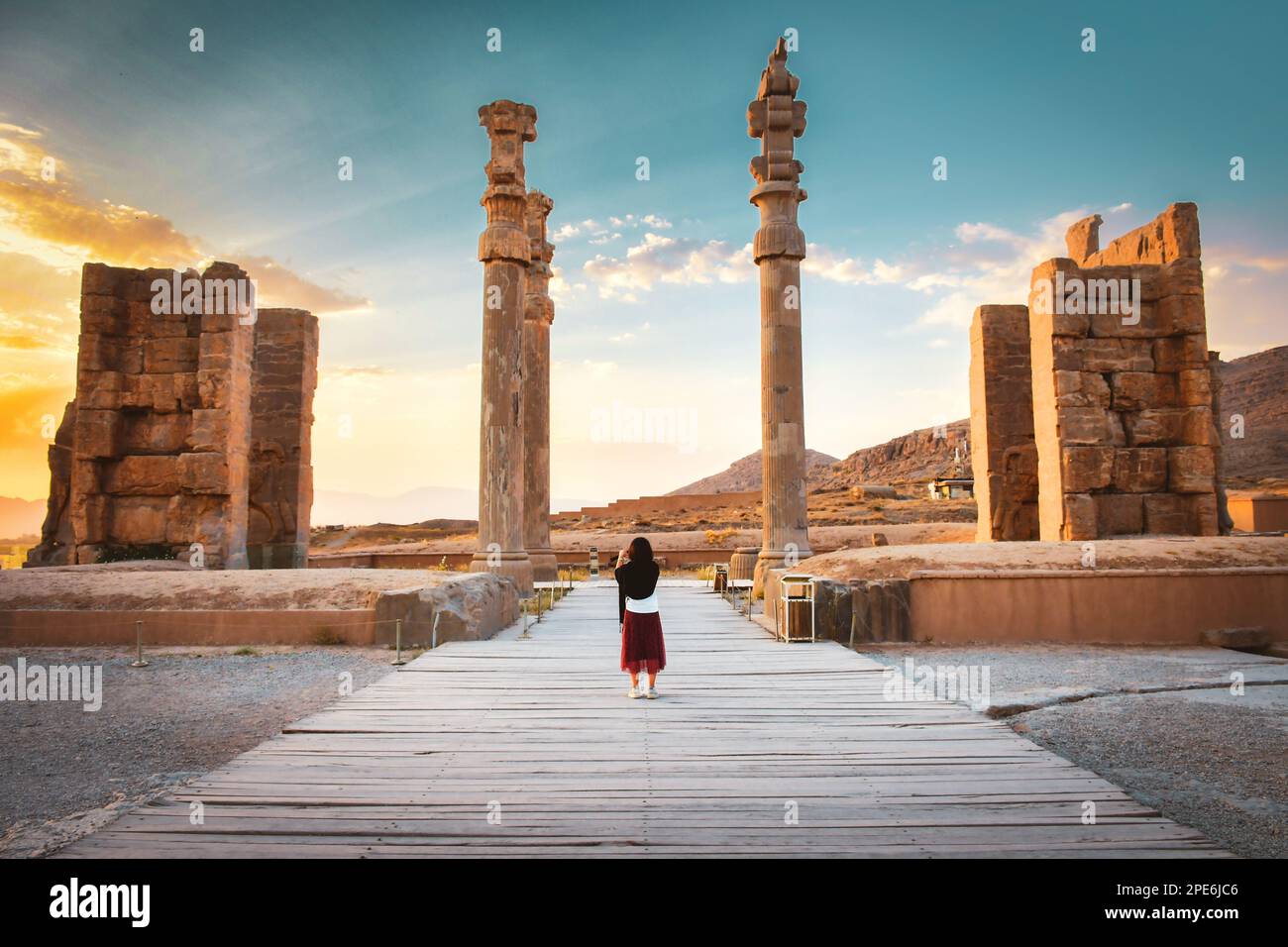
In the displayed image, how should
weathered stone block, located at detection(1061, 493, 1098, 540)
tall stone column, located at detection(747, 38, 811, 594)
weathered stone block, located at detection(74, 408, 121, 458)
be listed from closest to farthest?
weathered stone block, located at detection(1061, 493, 1098, 540)
weathered stone block, located at detection(74, 408, 121, 458)
tall stone column, located at detection(747, 38, 811, 594)

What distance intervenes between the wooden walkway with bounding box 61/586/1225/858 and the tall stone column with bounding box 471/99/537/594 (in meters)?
6.83

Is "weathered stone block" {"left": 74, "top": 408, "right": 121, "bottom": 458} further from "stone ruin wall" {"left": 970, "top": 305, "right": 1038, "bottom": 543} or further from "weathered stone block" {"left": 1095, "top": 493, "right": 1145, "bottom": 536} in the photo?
"weathered stone block" {"left": 1095, "top": 493, "right": 1145, "bottom": 536}

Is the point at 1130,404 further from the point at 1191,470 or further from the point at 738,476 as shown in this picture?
the point at 738,476

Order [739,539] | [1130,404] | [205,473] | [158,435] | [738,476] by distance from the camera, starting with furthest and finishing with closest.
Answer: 1. [738,476]
2. [739,539]
3. [158,435]
4. [205,473]
5. [1130,404]

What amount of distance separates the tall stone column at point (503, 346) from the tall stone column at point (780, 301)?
4.07 m

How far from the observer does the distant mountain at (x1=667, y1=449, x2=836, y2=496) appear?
110 metres

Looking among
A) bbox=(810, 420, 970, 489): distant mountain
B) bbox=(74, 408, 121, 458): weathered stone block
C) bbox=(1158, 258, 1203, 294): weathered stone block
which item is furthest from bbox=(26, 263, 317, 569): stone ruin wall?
bbox=(810, 420, 970, 489): distant mountain

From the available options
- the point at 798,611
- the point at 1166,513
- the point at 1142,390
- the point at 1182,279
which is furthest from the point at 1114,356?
the point at 798,611

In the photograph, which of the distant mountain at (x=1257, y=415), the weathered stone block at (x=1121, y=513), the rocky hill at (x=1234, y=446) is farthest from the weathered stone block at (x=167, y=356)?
the rocky hill at (x=1234, y=446)

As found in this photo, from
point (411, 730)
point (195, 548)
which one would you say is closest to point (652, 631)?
point (411, 730)

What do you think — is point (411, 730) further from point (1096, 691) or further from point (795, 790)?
point (1096, 691)

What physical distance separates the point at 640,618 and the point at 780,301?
8.36 metres

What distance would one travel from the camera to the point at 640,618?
6.57m

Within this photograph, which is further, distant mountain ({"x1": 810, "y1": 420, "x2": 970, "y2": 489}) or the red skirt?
distant mountain ({"x1": 810, "y1": 420, "x2": 970, "y2": 489})
